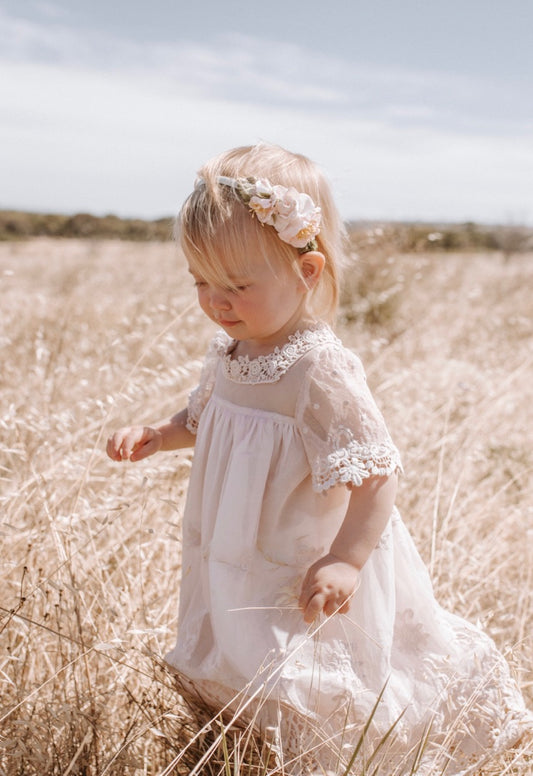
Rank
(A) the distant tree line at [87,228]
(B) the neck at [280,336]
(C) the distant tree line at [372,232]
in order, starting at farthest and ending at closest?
(A) the distant tree line at [87,228] < (C) the distant tree line at [372,232] < (B) the neck at [280,336]

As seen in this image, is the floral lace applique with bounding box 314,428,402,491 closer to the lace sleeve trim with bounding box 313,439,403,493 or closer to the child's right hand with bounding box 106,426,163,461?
the lace sleeve trim with bounding box 313,439,403,493

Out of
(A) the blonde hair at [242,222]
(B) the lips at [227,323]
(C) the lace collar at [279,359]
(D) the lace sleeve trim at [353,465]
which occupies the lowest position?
(D) the lace sleeve trim at [353,465]

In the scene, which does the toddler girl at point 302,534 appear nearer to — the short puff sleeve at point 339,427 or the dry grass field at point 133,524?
the short puff sleeve at point 339,427

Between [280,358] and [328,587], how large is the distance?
1.61 ft

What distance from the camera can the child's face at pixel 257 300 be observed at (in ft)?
5.08

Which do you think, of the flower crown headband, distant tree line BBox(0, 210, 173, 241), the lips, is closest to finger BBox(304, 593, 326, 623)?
the lips

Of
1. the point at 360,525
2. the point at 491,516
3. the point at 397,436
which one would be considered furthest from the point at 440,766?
the point at 397,436

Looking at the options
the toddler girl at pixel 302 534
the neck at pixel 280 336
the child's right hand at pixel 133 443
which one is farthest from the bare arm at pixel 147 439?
the neck at pixel 280 336

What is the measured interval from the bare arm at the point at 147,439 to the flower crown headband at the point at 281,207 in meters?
0.65

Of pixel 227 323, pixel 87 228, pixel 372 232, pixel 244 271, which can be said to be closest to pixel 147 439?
pixel 227 323

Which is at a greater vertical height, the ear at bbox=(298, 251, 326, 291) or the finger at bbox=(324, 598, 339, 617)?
the ear at bbox=(298, 251, 326, 291)

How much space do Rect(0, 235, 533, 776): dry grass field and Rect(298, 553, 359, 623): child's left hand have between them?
318 mm

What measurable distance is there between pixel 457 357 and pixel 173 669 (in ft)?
14.3

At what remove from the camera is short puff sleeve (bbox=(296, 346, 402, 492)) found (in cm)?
149
